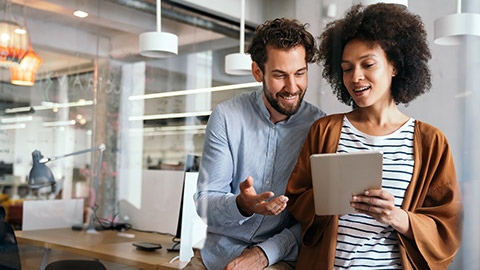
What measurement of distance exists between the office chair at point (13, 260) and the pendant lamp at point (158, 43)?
2.89 ft

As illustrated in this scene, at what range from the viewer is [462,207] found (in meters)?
1.19

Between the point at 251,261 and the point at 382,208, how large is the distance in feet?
1.51

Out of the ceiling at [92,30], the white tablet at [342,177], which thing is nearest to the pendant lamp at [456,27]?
the white tablet at [342,177]

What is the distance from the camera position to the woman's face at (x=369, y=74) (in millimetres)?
1215

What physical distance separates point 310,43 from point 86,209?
1.14 m

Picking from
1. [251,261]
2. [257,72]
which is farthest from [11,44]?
[251,261]

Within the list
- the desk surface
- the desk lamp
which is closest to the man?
the desk surface

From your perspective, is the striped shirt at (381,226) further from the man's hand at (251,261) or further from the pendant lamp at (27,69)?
the pendant lamp at (27,69)

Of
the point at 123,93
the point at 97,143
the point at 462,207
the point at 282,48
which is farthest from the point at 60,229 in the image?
the point at 462,207

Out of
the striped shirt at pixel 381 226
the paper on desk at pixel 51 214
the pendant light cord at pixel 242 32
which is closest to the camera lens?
the striped shirt at pixel 381 226

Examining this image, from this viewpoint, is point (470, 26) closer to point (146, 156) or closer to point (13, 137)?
point (146, 156)

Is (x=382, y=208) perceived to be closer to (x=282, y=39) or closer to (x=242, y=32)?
(x=282, y=39)

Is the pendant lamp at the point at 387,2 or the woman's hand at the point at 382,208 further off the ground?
the pendant lamp at the point at 387,2

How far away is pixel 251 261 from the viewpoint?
1366 millimetres
